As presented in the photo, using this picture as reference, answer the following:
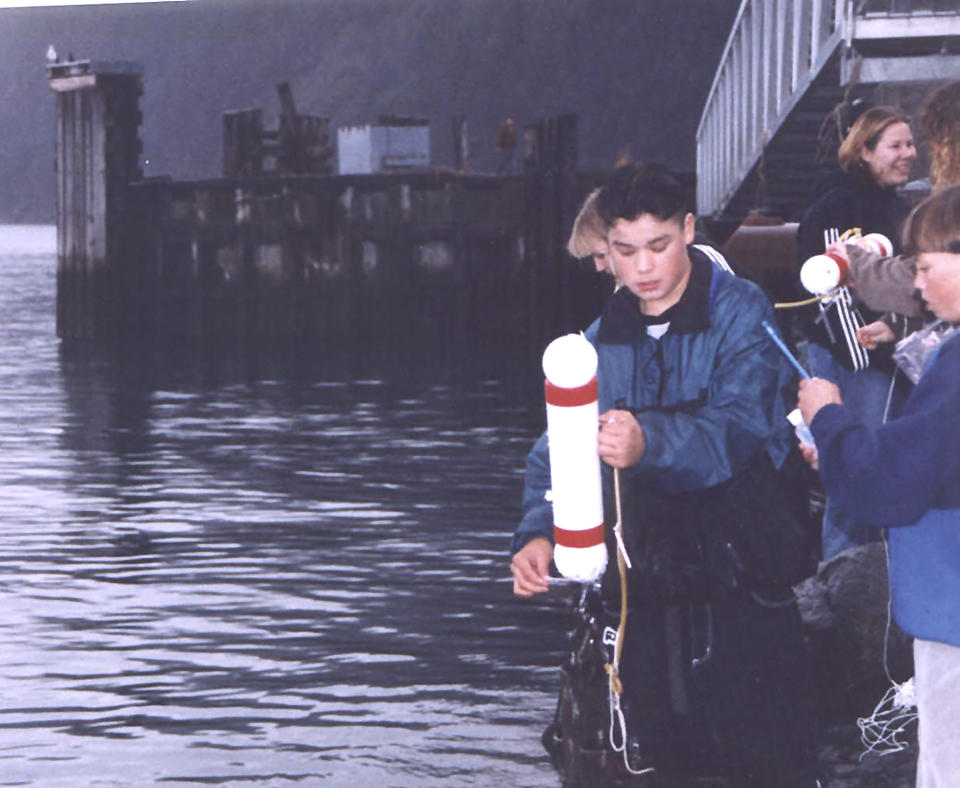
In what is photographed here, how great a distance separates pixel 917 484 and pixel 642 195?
3.21 feet

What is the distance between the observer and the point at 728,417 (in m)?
3.88

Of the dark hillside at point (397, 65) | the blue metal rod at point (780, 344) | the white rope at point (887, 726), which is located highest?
the dark hillside at point (397, 65)

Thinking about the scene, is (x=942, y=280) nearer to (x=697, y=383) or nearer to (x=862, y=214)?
(x=697, y=383)

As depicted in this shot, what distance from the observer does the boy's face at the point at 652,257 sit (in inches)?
156

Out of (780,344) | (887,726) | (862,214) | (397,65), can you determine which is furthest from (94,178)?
(397,65)

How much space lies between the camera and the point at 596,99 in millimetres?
78125

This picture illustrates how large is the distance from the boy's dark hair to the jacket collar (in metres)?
0.14

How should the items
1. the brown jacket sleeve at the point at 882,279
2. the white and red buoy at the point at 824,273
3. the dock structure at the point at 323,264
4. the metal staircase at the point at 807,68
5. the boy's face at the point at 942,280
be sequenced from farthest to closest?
the dock structure at the point at 323,264 < the metal staircase at the point at 807,68 < the brown jacket sleeve at the point at 882,279 < the white and red buoy at the point at 824,273 < the boy's face at the point at 942,280

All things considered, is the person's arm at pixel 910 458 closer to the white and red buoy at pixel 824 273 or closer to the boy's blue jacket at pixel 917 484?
the boy's blue jacket at pixel 917 484

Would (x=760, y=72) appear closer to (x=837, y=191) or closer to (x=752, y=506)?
(x=837, y=191)

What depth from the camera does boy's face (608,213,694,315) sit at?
396 cm

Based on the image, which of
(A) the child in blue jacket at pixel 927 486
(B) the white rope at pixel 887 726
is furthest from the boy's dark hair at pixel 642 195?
(B) the white rope at pixel 887 726

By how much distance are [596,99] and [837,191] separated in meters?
72.7

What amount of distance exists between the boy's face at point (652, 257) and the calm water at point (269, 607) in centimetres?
223
